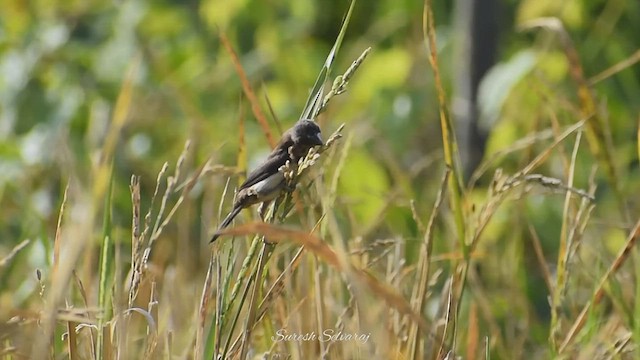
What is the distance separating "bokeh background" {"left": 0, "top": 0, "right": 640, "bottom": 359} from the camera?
2873 mm

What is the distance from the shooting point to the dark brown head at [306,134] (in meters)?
1.84

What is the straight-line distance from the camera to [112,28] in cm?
407

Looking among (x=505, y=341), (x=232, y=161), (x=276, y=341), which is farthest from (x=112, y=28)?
(x=276, y=341)

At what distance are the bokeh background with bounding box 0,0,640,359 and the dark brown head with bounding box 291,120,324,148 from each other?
2.05 ft

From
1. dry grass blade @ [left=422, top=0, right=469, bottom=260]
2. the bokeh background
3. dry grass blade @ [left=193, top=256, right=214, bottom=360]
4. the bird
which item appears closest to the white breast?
the bird

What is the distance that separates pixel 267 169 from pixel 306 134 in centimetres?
9

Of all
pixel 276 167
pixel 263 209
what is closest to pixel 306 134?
pixel 276 167

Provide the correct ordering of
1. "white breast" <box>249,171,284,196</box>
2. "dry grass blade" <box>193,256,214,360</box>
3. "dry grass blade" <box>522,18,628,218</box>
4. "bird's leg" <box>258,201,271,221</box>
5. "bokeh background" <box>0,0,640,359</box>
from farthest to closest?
"bokeh background" <box>0,0,640,359</box>
"dry grass blade" <box>522,18,628,218</box>
"bird's leg" <box>258,201,271,221</box>
"white breast" <box>249,171,284,196</box>
"dry grass blade" <box>193,256,214,360</box>

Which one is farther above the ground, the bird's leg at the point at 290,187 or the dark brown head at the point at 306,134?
the dark brown head at the point at 306,134

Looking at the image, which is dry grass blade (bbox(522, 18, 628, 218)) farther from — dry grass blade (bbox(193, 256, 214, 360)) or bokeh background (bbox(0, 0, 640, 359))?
dry grass blade (bbox(193, 256, 214, 360))

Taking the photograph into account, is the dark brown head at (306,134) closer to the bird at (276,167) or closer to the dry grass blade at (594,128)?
the bird at (276,167)

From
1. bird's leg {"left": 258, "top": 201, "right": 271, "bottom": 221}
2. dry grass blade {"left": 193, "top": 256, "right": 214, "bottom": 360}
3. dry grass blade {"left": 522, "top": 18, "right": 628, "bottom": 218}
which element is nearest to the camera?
dry grass blade {"left": 193, "top": 256, "right": 214, "bottom": 360}

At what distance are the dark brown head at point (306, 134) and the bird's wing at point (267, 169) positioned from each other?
0.06 meters

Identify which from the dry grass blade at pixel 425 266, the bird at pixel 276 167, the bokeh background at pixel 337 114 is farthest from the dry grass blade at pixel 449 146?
the bokeh background at pixel 337 114
